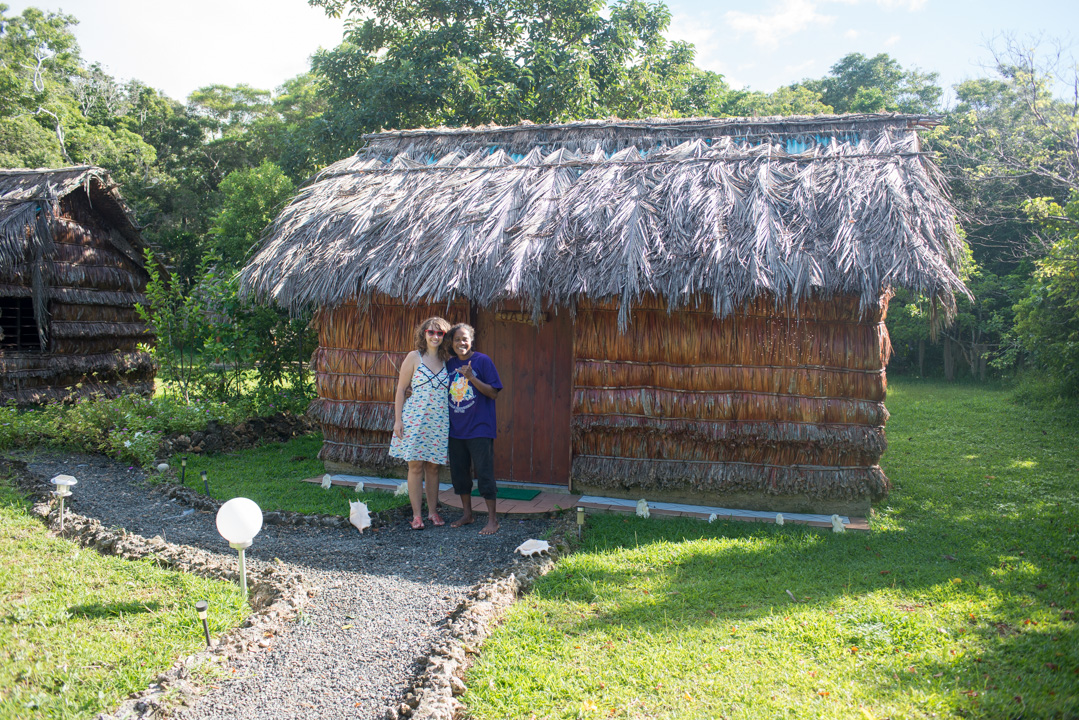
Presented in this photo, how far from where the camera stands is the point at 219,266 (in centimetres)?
977

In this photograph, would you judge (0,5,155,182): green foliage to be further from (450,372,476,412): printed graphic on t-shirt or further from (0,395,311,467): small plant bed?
(450,372,476,412): printed graphic on t-shirt

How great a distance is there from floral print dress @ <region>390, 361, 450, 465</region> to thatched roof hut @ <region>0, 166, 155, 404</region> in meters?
7.25

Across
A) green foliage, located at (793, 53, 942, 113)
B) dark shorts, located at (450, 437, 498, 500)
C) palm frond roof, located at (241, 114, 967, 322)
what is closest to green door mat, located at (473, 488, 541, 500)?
dark shorts, located at (450, 437, 498, 500)

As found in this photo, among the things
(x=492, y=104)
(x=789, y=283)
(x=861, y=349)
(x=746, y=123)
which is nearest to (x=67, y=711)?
(x=789, y=283)

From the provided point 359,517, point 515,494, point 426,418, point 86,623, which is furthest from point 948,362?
point 86,623

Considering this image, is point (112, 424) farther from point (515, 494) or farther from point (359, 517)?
point (515, 494)

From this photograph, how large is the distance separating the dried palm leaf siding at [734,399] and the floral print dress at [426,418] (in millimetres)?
1455

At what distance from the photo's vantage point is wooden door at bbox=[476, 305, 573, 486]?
6.71m

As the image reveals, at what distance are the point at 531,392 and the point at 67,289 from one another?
8585 mm

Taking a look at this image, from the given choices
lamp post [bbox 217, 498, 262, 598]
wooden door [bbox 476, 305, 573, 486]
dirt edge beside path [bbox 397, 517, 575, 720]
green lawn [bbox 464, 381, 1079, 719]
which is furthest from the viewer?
wooden door [bbox 476, 305, 573, 486]

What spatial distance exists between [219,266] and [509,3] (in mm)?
9971

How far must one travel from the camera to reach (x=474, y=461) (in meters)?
5.42

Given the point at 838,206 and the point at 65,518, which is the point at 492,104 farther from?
the point at 65,518

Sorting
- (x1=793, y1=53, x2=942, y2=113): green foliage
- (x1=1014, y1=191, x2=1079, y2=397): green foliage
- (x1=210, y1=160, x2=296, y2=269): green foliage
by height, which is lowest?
(x1=1014, y1=191, x2=1079, y2=397): green foliage
